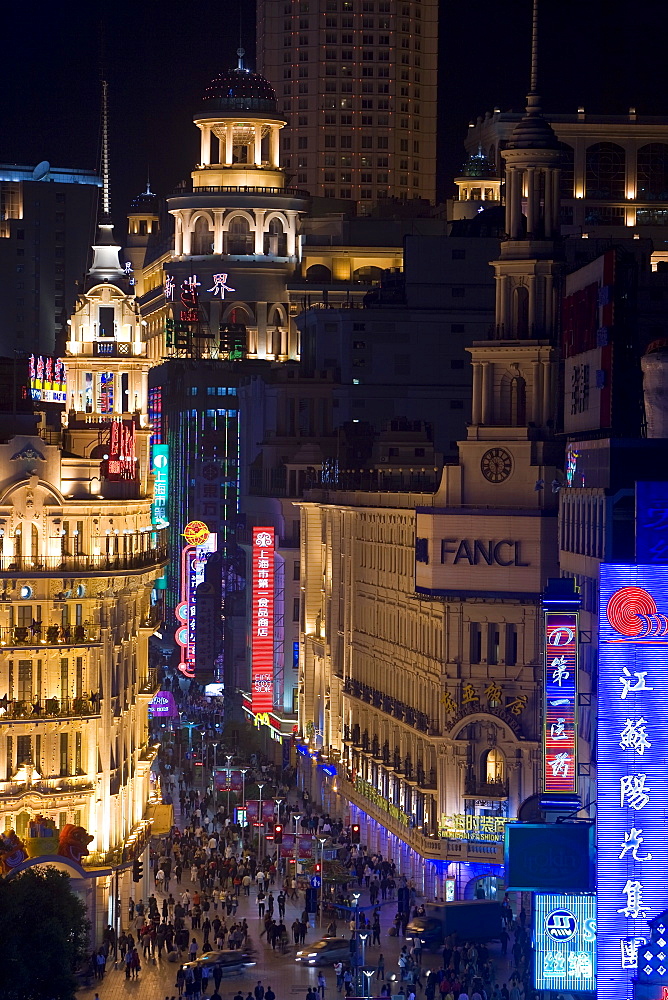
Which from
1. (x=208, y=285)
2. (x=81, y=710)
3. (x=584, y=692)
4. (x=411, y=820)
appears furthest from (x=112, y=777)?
(x=208, y=285)

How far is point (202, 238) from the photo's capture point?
188375mm

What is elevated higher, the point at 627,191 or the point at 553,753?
the point at 627,191

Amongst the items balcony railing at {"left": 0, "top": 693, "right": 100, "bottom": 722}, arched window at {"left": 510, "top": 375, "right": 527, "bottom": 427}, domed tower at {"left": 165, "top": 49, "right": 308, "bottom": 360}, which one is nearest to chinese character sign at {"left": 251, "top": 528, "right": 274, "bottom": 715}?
arched window at {"left": 510, "top": 375, "right": 527, "bottom": 427}

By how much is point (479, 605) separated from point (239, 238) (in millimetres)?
99354

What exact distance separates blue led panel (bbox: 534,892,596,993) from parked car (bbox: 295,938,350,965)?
1216cm

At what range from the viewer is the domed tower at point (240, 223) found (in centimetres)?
18525

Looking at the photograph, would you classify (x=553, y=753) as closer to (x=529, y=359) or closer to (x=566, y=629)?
(x=566, y=629)

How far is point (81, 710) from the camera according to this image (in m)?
88.4

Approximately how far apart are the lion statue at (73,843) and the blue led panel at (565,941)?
18327 mm

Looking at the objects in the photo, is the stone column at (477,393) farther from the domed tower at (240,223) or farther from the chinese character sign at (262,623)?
the domed tower at (240,223)

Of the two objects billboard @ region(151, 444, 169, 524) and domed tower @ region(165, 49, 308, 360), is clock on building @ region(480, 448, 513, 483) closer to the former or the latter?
billboard @ region(151, 444, 169, 524)

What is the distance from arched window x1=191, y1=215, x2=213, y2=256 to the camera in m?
188

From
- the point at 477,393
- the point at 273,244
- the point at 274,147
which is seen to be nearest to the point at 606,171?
the point at 273,244

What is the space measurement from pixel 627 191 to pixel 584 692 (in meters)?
93.2
